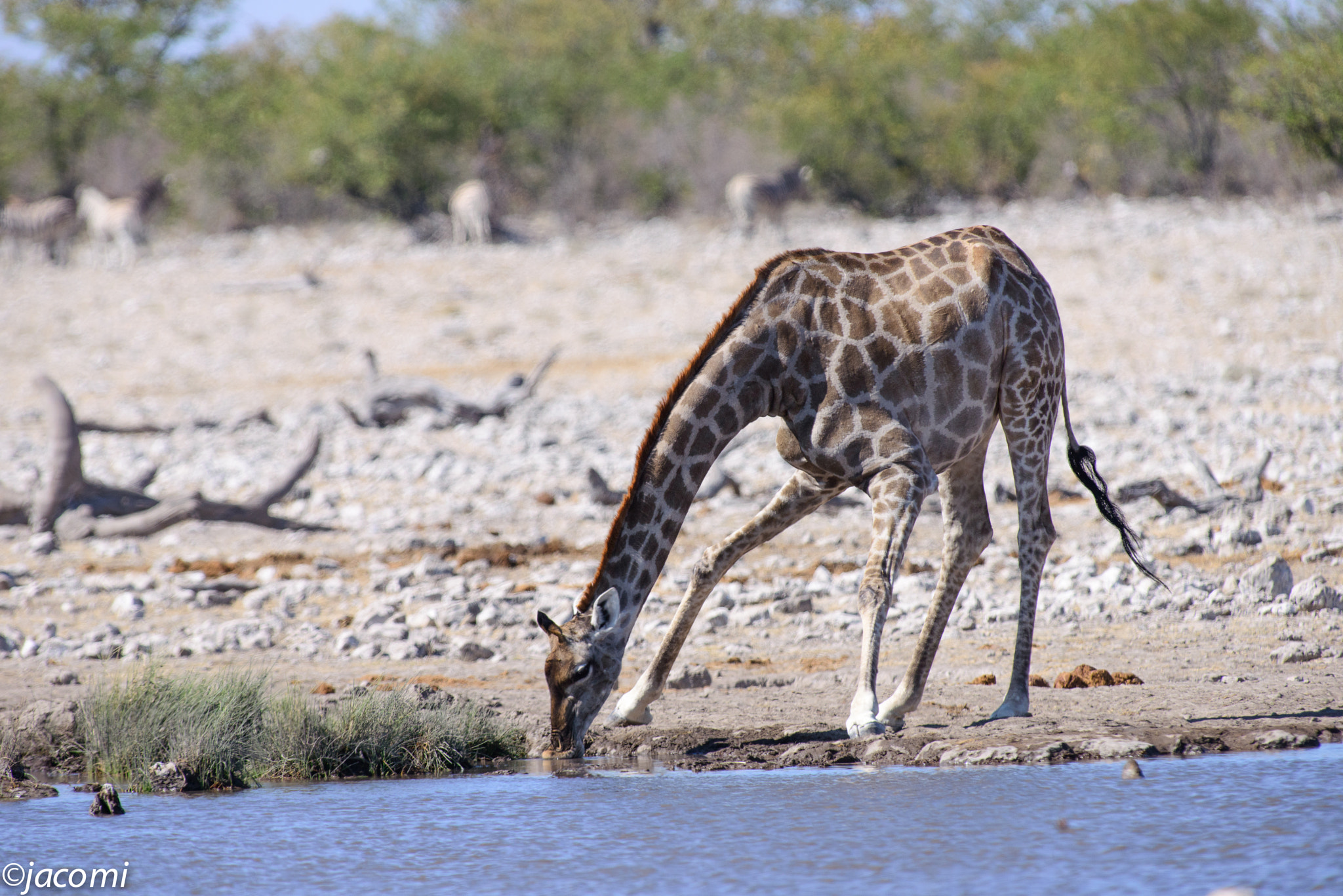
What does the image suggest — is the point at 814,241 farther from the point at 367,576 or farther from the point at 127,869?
the point at 127,869

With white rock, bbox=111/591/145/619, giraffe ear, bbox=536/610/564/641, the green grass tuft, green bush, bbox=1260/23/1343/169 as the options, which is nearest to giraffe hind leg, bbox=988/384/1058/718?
giraffe ear, bbox=536/610/564/641

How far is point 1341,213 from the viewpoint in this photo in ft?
78.7

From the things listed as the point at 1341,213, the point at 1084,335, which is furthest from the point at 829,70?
the point at 1084,335

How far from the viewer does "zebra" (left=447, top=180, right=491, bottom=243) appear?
1121 inches

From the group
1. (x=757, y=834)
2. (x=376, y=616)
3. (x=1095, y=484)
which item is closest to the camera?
(x=757, y=834)

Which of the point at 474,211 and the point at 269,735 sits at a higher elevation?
the point at 474,211

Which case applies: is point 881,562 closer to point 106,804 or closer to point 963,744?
point 963,744

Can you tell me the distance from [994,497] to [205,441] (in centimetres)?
936

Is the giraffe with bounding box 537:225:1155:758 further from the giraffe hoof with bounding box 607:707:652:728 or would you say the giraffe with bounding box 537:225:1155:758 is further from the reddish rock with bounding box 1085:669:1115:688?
the reddish rock with bounding box 1085:669:1115:688

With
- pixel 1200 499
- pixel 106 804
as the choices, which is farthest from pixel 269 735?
pixel 1200 499

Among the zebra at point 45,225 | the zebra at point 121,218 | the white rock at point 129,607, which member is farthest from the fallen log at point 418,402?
the zebra at point 45,225

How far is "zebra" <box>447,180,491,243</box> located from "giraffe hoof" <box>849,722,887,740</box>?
77.0 feet

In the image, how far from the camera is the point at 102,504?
11.7 metres

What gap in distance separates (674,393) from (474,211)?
22.9 metres
